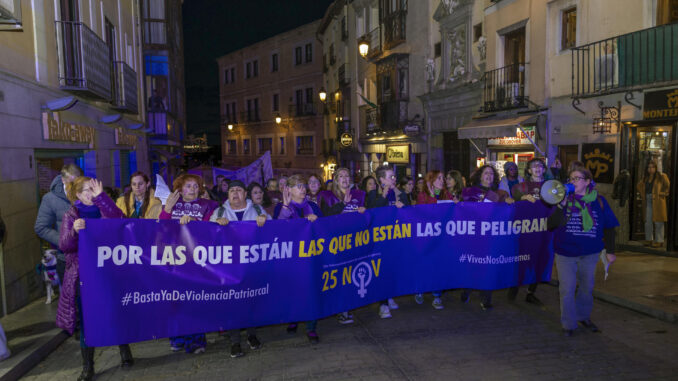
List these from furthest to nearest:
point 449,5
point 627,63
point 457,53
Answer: point 449,5
point 457,53
point 627,63

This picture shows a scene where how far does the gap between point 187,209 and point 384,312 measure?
2.94 m

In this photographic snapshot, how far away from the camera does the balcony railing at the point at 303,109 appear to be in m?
39.0

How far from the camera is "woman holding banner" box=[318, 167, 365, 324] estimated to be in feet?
21.2

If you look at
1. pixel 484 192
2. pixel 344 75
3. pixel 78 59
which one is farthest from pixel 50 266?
pixel 344 75

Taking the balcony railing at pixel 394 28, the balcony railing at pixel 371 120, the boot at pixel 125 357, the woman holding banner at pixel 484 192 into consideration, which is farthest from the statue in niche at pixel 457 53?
the boot at pixel 125 357

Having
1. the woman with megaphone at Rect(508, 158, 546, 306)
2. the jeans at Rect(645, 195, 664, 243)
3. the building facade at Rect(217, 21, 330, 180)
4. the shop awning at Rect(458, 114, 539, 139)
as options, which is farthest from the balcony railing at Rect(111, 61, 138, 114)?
the building facade at Rect(217, 21, 330, 180)

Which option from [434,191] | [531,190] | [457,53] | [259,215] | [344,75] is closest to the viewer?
[259,215]

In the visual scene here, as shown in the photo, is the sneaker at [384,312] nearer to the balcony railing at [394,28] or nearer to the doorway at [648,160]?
the doorway at [648,160]

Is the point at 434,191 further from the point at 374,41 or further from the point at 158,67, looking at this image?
the point at 158,67

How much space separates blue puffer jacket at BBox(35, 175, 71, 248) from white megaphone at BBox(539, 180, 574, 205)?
5811 mm

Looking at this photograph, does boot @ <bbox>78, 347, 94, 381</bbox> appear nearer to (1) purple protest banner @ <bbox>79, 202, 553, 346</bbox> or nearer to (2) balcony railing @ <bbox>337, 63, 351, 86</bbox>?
(1) purple protest banner @ <bbox>79, 202, 553, 346</bbox>

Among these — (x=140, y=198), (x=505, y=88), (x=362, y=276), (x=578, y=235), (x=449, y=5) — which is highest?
(x=449, y=5)

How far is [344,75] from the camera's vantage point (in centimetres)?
3119

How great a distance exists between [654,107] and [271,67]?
36947 mm
